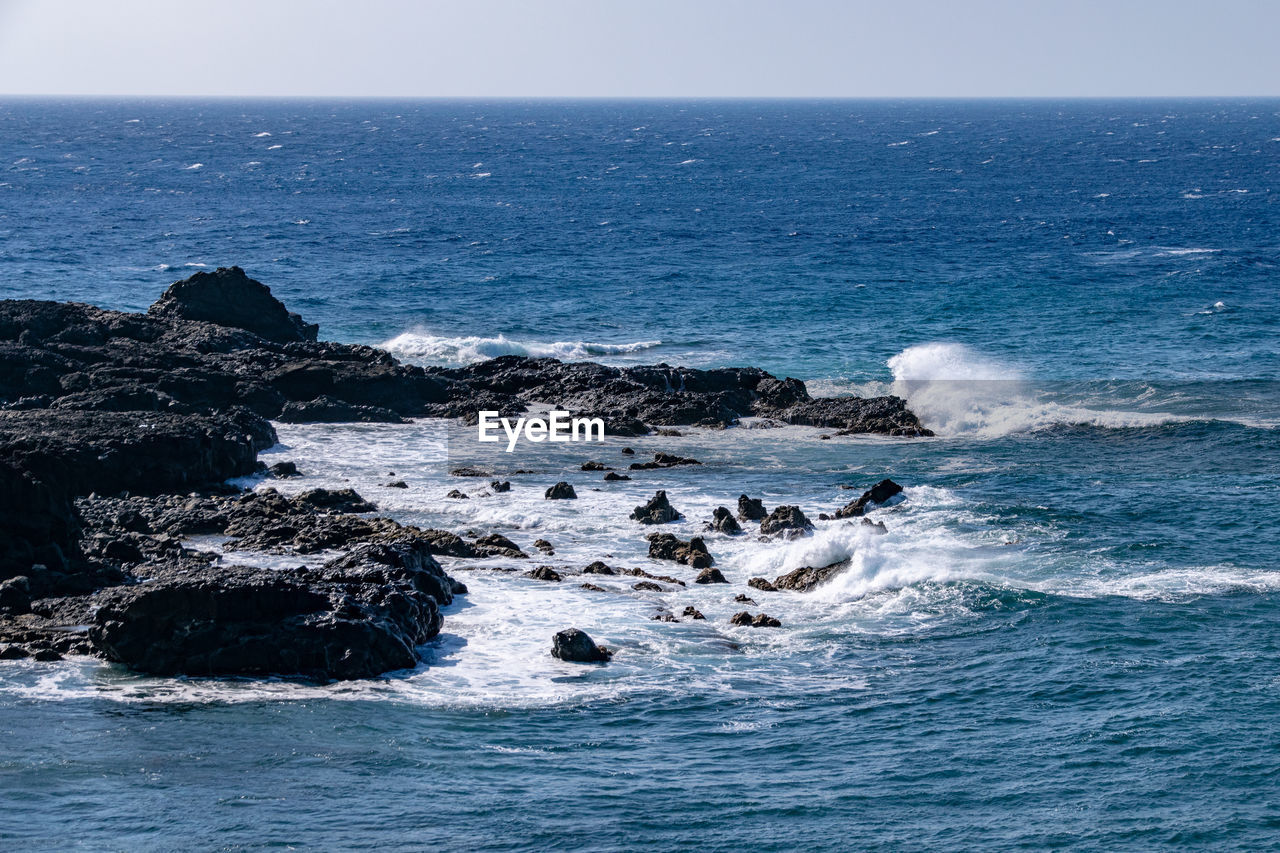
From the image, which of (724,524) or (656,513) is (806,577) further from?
(656,513)

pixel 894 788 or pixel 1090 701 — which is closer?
pixel 894 788

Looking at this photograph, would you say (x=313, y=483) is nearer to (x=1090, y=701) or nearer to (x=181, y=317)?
(x=181, y=317)

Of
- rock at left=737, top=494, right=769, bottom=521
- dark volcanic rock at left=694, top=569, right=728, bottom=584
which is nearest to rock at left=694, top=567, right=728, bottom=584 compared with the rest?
dark volcanic rock at left=694, top=569, right=728, bottom=584

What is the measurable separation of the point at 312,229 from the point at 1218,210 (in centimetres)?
7816

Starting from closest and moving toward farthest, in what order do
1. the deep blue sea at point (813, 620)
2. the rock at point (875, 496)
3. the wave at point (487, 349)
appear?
the deep blue sea at point (813, 620)
the rock at point (875, 496)
the wave at point (487, 349)

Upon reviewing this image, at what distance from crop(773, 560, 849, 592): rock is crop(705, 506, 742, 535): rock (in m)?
3.93

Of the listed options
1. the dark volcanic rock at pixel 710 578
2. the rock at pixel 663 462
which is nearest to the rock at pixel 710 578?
the dark volcanic rock at pixel 710 578

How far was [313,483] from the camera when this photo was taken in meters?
40.9

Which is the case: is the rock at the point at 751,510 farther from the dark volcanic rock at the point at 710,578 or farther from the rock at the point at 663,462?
the rock at the point at 663,462

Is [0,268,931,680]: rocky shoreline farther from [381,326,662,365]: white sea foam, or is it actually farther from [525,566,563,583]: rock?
[381,326,662,365]: white sea foam

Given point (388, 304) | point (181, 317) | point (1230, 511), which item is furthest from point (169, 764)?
point (388, 304)

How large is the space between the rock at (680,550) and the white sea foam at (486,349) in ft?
96.8

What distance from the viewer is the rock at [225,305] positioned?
191ft

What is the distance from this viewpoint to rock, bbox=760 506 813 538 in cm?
3569
